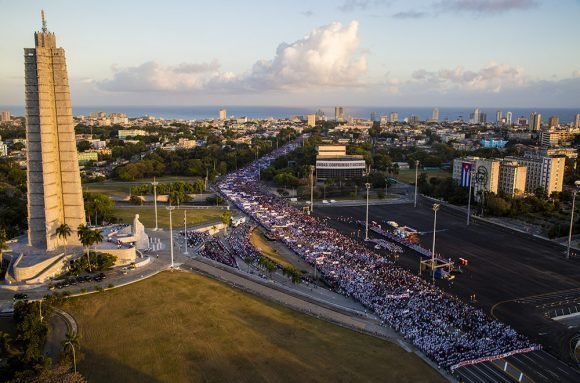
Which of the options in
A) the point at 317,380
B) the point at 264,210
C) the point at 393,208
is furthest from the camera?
the point at 393,208

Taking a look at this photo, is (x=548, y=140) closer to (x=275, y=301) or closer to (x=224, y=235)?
(x=224, y=235)

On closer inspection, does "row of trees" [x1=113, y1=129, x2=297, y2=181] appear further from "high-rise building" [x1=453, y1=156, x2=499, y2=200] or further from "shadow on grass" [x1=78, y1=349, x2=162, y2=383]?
"shadow on grass" [x1=78, y1=349, x2=162, y2=383]

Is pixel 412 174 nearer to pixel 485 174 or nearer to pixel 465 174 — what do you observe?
pixel 465 174

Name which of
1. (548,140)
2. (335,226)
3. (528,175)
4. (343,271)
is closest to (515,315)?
(343,271)

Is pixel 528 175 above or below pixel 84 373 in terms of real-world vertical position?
above

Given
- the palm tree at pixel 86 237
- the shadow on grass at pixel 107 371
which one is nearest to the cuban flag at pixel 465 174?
the palm tree at pixel 86 237

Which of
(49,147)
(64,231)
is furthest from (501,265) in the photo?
(49,147)

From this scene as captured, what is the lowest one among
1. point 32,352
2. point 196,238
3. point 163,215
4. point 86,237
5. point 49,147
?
point 163,215
